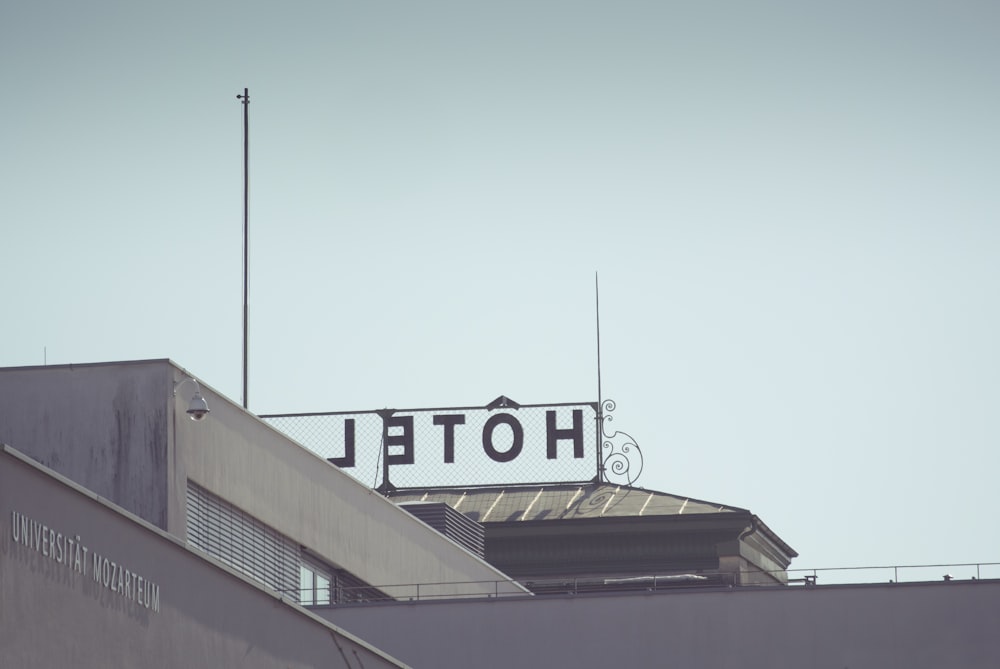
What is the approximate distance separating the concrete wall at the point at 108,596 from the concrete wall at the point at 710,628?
47.7 feet

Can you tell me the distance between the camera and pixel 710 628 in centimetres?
3869

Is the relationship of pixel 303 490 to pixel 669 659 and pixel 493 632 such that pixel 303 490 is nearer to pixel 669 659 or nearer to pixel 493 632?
pixel 493 632

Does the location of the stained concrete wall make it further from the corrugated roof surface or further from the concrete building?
the corrugated roof surface

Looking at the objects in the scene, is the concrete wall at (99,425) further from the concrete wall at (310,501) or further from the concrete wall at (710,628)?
the concrete wall at (710,628)

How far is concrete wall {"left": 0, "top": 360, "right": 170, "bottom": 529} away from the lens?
28344 mm

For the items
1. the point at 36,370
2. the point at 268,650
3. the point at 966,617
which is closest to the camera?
the point at 268,650

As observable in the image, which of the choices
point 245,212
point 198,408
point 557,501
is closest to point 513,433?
point 557,501

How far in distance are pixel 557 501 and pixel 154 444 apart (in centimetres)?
2832

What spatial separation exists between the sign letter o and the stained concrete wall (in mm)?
20224

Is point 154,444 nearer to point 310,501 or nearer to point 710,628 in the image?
point 310,501

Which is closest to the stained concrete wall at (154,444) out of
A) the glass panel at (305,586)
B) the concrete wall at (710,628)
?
the glass panel at (305,586)

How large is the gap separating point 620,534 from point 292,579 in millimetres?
21276

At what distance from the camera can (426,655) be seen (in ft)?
128

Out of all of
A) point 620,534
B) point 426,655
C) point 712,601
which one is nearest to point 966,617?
point 712,601
